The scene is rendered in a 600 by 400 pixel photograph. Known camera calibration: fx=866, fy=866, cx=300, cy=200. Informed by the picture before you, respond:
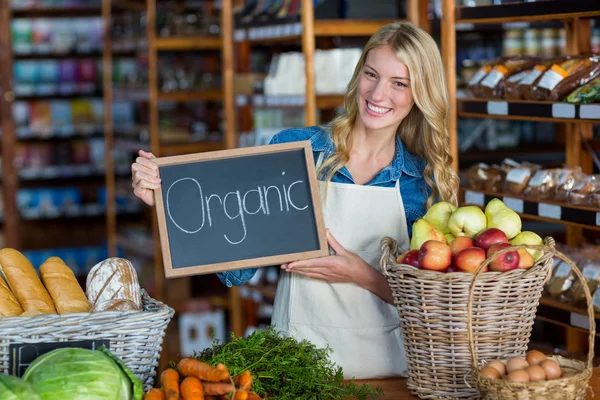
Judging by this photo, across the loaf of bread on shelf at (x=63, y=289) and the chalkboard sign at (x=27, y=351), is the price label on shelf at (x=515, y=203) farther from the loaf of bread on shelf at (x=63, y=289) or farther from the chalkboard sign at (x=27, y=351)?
the chalkboard sign at (x=27, y=351)

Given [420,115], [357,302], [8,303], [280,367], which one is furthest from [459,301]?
[8,303]

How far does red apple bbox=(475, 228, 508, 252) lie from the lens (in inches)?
76.9

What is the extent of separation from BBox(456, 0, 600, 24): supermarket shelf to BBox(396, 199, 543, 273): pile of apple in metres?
1.23

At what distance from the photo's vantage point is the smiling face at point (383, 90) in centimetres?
241

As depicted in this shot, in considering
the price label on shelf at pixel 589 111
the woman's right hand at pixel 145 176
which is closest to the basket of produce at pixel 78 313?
the woman's right hand at pixel 145 176

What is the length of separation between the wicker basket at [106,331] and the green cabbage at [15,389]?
0.58ft

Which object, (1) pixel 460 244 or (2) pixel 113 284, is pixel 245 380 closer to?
(2) pixel 113 284

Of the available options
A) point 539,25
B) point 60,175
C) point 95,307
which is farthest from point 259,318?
point 95,307

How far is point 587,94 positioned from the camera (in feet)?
10.2

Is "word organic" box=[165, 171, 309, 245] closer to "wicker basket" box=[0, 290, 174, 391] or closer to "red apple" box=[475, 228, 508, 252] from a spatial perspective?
"wicker basket" box=[0, 290, 174, 391]

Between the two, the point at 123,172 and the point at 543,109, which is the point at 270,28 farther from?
the point at 123,172

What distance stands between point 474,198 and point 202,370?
2.22 m

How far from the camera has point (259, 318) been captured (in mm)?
5586

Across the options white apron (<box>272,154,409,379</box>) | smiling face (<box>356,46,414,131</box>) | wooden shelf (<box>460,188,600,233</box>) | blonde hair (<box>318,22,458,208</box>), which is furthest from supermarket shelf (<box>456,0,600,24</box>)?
white apron (<box>272,154,409,379</box>)
